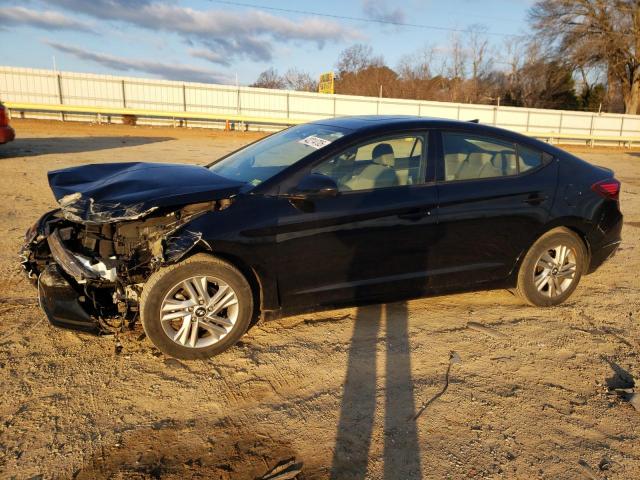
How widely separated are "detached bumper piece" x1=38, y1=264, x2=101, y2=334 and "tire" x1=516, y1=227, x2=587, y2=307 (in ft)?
11.6

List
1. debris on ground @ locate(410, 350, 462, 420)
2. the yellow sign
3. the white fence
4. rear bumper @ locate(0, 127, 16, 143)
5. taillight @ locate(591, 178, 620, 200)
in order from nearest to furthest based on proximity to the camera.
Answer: debris on ground @ locate(410, 350, 462, 420)
taillight @ locate(591, 178, 620, 200)
rear bumper @ locate(0, 127, 16, 143)
the white fence
the yellow sign

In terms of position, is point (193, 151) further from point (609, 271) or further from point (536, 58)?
point (536, 58)

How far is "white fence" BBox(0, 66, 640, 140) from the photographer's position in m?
25.9

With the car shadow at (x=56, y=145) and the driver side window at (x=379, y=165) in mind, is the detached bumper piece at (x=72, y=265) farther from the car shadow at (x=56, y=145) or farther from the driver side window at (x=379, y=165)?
the car shadow at (x=56, y=145)

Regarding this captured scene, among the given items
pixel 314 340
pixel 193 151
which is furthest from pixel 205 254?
pixel 193 151

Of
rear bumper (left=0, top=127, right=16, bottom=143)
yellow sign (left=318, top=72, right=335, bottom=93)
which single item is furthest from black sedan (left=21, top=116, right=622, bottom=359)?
yellow sign (left=318, top=72, right=335, bottom=93)

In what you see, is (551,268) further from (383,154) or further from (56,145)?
(56,145)

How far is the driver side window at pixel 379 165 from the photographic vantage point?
143 inches

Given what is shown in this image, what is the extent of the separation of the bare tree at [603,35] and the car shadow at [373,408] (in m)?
45.9

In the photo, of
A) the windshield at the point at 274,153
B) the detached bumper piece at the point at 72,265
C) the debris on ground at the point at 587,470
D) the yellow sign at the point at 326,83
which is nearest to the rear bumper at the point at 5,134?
the windshield at the point at 274,153

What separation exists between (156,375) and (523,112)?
34.1 metres

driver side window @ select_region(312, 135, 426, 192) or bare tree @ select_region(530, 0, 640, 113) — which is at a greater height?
bare tree @ select_region(530, 0, 640, 113)

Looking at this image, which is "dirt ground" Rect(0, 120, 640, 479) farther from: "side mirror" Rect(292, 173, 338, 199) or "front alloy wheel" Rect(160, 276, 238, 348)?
Result: "side mirror" Rect(292, 173, 338, 199)

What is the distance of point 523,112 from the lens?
106 ft
